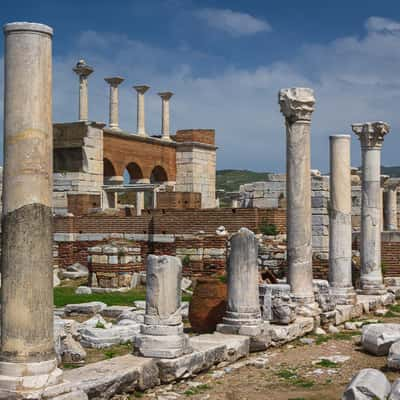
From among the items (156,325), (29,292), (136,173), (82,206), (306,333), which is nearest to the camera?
(29,292)

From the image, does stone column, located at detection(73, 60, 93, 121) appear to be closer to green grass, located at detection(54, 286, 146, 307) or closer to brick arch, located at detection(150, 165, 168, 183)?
brick arch, located at detection(150, 165, 168, 183)

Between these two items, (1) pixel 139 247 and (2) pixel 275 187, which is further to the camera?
(2) pixel 275 187

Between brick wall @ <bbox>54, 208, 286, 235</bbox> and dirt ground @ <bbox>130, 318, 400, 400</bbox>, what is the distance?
8.91m

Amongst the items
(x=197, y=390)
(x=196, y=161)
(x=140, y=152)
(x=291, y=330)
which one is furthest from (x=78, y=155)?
(x=197, y=390)

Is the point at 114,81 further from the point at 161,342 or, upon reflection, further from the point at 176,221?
the point at 161,342

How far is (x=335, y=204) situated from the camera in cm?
1409

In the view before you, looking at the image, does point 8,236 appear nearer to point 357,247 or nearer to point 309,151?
point 309,151

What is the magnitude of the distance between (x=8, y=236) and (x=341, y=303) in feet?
28.3

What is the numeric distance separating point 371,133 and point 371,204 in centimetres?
155

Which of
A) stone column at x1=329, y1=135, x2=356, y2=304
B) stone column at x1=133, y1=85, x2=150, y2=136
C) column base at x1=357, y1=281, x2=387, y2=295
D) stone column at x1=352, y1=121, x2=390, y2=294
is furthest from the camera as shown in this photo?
stone column at x1=133, y1=85, x2=150, y2=136

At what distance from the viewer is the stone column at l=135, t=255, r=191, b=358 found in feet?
25.9

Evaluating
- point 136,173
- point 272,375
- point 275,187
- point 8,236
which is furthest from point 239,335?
point 136,173

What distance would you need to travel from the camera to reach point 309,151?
1167cm

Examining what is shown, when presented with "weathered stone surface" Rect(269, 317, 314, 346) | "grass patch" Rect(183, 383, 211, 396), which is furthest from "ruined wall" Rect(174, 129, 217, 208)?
"grass patch" Rect(183, 383, 211, 396)
